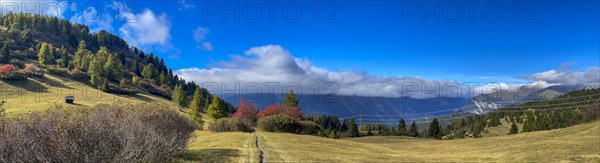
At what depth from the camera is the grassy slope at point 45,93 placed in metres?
95.9

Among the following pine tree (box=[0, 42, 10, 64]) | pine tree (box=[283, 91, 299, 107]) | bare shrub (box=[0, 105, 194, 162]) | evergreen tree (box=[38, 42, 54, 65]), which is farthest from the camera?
evergreen tree (box=[38, 42, 54, 65])

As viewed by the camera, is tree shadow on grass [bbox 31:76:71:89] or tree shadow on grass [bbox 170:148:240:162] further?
tree shadow on grass [bbox 31:76:71:89]

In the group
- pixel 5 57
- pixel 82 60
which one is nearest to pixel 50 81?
pixel 5 57

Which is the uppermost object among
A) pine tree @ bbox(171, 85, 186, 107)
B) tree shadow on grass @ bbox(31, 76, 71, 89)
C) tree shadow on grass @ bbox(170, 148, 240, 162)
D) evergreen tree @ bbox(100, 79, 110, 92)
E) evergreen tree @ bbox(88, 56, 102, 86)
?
evergreen tree @ bbox(88, 56, 102, 86)

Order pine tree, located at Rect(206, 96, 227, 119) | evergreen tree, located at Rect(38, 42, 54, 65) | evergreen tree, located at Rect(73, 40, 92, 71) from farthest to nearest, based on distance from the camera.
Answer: evergreen tree, located at Rect(73, 40, 92, 71), evergreen tree, located at Rect(38, 42, 54, 65), pine tree, located at Rect(206, 96, 227, 119)

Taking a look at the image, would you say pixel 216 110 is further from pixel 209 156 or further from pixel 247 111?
pixel 209 156

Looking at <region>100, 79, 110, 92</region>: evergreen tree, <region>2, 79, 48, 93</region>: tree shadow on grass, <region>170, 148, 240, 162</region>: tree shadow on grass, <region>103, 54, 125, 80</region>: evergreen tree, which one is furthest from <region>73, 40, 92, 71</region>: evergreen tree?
<region>170, 148, 240, 162</region>: tree shadow on grass

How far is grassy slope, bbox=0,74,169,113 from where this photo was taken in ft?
315

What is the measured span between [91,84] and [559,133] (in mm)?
149873

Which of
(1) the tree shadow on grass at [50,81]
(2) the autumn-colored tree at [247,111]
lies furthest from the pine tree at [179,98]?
(2) the autumn-colored tree at [247,111]

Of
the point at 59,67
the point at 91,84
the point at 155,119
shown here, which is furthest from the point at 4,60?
the point at 155,119

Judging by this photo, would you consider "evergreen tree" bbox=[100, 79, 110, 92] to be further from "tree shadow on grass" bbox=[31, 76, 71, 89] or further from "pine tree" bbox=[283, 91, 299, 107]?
"pine tree" bbox=[283, 91, 299, 107]

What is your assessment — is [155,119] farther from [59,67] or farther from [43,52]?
[43,52]

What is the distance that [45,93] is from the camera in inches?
4454
